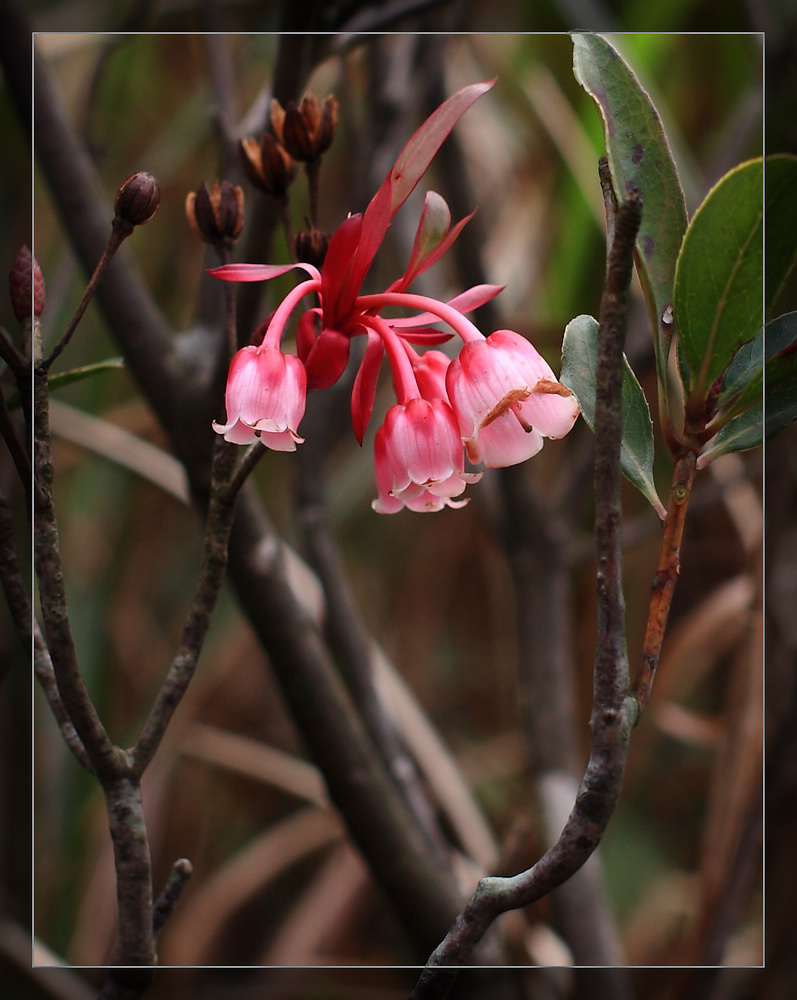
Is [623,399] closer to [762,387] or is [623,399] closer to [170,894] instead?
[762,387]

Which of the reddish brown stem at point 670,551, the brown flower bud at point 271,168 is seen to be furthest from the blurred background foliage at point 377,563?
the reddish brown stem at point 670,551

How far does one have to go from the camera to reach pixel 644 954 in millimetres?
499

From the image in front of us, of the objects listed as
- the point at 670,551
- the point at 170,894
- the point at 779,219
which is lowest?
the point at 170,894

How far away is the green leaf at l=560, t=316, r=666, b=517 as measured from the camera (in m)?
A: 0.30

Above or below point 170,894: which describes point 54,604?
above

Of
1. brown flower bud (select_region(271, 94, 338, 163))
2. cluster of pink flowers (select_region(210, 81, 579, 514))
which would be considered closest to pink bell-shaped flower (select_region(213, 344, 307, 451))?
cluster of pink flowers (select_region(210, 81, 579, 514))

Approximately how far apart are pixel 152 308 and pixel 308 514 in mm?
156

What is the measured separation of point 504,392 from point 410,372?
0.13 feet

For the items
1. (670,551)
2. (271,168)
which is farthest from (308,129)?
(670,551)

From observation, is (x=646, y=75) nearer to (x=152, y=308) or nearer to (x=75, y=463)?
(x=152, y=308)

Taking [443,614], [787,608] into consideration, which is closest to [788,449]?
[787,608]

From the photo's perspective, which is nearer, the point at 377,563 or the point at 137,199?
the point at 137,199

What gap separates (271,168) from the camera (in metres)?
0.36

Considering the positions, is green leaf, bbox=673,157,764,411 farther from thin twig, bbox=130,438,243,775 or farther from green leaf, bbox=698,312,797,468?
thin twig, bbox=130,438,243,775
